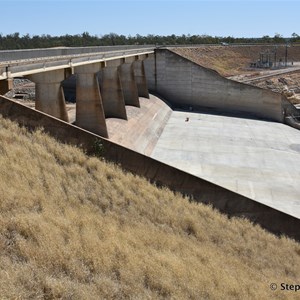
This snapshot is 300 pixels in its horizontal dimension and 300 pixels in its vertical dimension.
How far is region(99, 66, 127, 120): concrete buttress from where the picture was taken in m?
32.7

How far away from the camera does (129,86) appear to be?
131 ft

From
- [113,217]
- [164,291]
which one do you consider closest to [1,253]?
[164,291]

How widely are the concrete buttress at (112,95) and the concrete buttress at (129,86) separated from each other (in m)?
5.80

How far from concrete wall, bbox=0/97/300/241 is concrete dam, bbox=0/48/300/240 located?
0.12 feet

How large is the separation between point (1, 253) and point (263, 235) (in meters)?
10.0

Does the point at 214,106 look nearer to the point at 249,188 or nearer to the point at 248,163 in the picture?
the point at 248,163

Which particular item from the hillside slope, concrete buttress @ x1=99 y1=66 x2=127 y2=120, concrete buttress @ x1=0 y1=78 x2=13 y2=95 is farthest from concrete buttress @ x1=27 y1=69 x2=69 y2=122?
the hillside slope

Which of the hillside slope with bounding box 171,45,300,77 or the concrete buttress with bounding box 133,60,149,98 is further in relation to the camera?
the hillside slope with bounding box 171,45,300,77

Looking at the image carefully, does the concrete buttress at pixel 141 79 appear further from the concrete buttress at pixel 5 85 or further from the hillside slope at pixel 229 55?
the concrete buttress at pixel 5 85

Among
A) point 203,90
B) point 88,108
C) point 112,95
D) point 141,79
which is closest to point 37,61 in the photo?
point 88,108

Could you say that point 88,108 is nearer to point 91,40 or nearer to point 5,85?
point 5,85

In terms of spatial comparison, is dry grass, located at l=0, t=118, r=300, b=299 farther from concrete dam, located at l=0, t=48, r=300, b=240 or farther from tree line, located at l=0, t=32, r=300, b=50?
tree line, located at l=0, t=32, r=300, b=50

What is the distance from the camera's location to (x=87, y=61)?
25.5 metres

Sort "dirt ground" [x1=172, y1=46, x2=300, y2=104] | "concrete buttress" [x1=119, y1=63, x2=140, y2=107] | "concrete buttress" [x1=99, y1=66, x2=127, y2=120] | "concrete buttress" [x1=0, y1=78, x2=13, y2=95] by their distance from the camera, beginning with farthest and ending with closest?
1. "dirt ground" [x1=172, y1=46, x2=300, y2=104]
2. "concrete buttress" [x1=119, y1=63, x2=140, y2=107]
3. "concrete buttress" [x1=99, y1=66, x2=127, y2=120]
4. "concrete buttress" [x1=0, y1=78, x2=13, y2=95]
